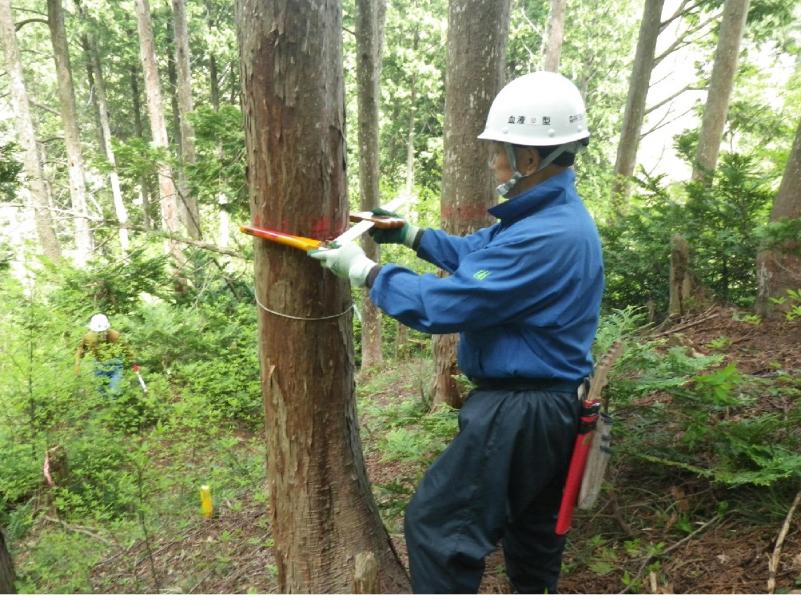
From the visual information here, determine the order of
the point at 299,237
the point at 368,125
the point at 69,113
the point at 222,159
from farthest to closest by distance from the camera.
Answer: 1. the point at 69,113
2. the point at 368,125
3. the point at 222,159
4. the point at 299,237

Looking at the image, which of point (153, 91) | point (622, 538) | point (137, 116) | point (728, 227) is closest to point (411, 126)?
point (153, 91)

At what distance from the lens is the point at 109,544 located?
459 cm

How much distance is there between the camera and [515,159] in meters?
2.38

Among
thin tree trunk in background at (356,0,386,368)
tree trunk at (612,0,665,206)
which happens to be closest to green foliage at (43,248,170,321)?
thin tree trunk in background at (356,0,386,368)

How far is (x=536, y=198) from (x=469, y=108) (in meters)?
3.08

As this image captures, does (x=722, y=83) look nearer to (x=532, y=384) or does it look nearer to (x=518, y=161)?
(x=518, y=161)

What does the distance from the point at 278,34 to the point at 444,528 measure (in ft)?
7.23

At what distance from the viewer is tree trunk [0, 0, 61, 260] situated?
13.9 m

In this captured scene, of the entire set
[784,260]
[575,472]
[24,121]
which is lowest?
[575,472]

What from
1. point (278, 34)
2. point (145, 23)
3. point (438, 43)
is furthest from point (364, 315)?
point (438, 43)

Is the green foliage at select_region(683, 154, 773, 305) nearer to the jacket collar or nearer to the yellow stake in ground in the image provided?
the jacket collar

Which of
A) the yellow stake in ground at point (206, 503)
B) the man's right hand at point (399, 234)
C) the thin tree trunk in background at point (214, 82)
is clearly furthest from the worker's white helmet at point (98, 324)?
the thin tree trunk in background at point (214, 82)

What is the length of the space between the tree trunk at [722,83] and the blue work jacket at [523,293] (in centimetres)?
880

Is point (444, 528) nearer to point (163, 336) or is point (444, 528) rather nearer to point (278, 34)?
point (278, 34)
